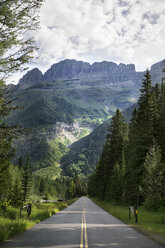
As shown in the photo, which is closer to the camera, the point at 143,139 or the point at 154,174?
the point at 154,174

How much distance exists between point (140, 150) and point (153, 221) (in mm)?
15126

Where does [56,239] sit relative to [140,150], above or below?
below

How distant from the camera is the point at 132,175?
120 ft

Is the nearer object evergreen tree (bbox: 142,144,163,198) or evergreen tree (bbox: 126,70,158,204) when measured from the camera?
evergreen tree (bbox: 142,144,163,198)

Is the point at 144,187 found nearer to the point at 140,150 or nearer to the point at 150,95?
the point at 140,150

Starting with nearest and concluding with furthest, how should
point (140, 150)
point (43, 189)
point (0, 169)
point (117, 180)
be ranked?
point (0, 169)
point (140, 150)
point (117, 180)
point (43, 189)

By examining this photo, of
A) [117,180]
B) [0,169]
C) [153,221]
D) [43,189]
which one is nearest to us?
[0,169]

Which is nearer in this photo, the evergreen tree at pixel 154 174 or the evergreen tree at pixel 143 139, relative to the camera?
the evergreen tree at pixel 154 174

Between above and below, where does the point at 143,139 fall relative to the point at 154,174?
above

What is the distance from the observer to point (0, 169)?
20875mm

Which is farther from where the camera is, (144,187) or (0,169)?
(144,187)

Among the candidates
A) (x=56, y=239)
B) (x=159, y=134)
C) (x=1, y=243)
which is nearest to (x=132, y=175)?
(x=159, y=134)

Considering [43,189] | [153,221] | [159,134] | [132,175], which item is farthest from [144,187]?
[43,189]

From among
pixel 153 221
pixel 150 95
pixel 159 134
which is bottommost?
pixel 153 221
